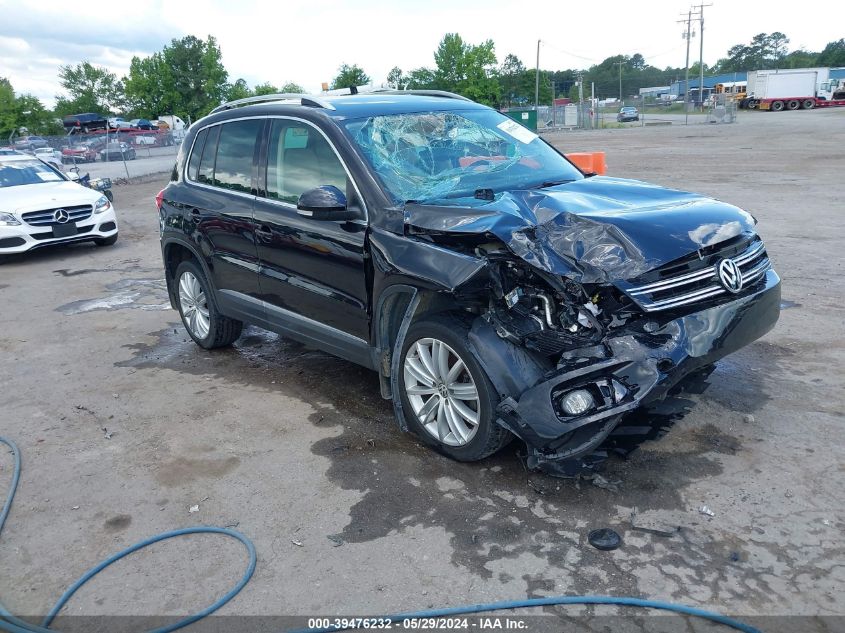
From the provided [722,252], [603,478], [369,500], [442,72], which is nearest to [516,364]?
[603,478]

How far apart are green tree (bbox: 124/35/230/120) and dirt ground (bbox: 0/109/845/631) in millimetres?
86333

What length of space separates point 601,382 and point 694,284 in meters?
0.76

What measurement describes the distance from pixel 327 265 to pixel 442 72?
80.8 metres

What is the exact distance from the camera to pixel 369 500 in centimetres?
378

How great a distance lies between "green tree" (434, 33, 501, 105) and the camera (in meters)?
79.4

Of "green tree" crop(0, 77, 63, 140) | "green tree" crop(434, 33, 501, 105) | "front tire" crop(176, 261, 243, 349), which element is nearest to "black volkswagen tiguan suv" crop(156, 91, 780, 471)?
"front tire" crop(176, 261, 243, 349)

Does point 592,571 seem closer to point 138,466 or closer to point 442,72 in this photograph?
point 138,466

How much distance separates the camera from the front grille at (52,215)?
1102 cm

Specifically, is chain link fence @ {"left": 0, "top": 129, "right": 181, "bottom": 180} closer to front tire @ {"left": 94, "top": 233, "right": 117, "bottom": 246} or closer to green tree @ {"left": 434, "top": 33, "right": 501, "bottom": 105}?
front tire @ {"left": 94, "top": 233, "right": 117, "bottom": 246}

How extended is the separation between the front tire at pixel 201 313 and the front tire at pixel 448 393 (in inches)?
99.5

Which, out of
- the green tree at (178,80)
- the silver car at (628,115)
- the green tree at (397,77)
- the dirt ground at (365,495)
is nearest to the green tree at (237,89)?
the green tree at (178,80)

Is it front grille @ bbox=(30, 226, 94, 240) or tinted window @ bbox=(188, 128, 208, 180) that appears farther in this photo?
front grille @ bbox=(30, 226, 94, 240)

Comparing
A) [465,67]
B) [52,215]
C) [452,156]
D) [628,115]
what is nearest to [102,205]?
[52,215]

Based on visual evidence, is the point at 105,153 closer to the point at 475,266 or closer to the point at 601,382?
the point at 475,266
